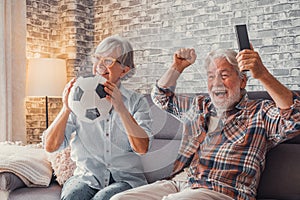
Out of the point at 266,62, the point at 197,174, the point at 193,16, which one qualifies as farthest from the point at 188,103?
the point at 193,16

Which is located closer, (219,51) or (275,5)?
(219,51)

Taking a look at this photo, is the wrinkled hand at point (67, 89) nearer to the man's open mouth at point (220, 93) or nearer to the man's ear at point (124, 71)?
the man's ear at point (124, 71)

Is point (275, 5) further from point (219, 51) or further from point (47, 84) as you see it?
point (47, 84)

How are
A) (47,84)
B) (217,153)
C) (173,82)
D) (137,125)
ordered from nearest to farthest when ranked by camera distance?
(173,82) → (137,125) → (217,153) → (47,84)

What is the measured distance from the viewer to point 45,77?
11.4 ft

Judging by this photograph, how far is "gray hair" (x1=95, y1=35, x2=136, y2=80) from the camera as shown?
1541 millimetres

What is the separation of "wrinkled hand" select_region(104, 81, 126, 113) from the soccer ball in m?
0.01

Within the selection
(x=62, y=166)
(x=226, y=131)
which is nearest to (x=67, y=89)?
(x=226, y=131)

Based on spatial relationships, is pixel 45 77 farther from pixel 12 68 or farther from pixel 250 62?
pixel 250 62

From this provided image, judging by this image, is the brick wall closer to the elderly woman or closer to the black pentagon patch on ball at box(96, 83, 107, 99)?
the elderly woman

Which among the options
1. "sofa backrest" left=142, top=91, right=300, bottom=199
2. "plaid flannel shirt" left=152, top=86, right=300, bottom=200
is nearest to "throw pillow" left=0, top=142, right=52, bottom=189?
"sofa backrest" left=142, top=91, right=300, bottom=199

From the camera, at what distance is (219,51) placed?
2.02 m

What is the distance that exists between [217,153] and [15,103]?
2.01 metres

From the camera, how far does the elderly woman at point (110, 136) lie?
1562 millimetres
